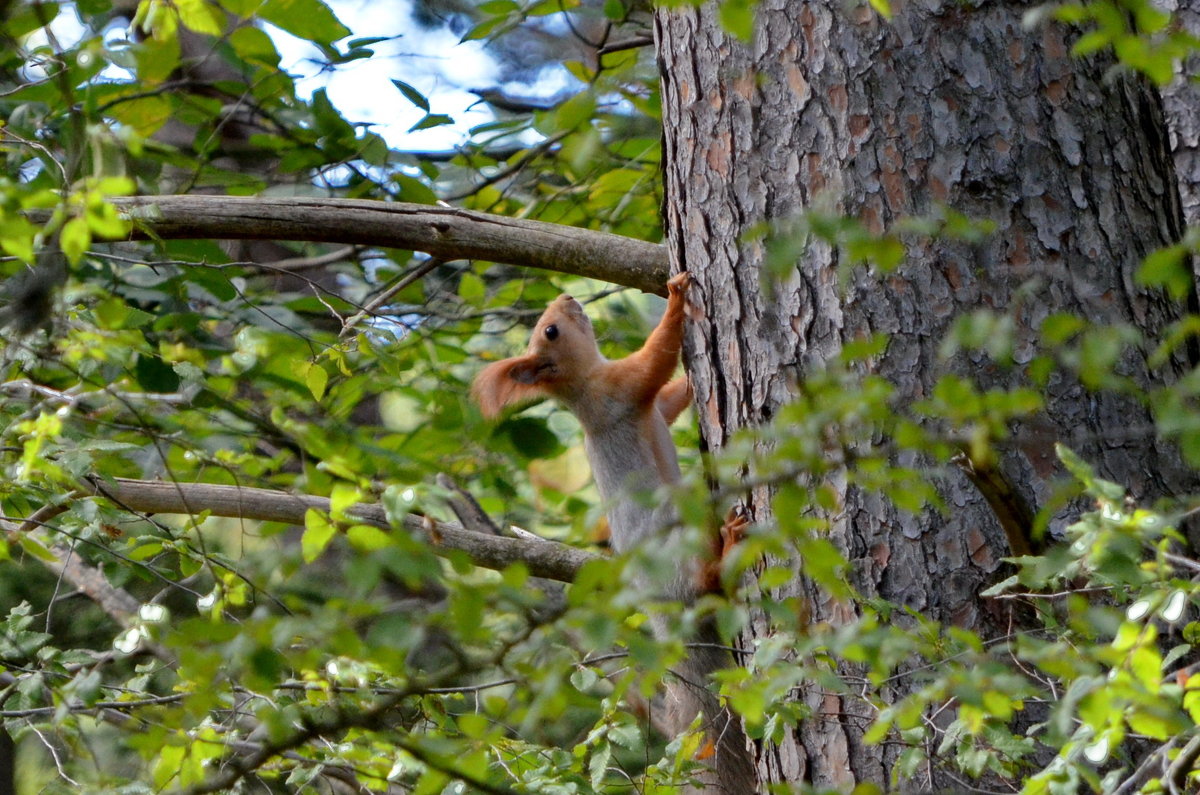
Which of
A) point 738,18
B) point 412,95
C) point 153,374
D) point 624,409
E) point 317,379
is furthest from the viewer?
point 624,409

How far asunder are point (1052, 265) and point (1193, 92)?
4.30ft

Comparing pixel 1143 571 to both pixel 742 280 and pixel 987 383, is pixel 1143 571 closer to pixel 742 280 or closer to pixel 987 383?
pixel 987 383

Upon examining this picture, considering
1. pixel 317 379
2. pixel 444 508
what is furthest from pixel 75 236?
pixel 317 379

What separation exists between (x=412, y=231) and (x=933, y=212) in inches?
43.4

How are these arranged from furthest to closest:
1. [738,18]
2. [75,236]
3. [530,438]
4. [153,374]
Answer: [530,438]
[153,374]
[75,236]
[738,18]

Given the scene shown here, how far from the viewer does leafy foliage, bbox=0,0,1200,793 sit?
43.1 inches

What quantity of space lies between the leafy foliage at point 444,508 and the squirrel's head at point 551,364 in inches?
9.6

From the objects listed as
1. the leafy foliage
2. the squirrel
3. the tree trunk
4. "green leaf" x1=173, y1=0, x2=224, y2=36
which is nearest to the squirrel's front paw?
the tree trunk

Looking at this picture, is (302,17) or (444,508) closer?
(444,508)

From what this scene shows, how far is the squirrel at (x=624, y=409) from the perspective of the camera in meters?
3.08

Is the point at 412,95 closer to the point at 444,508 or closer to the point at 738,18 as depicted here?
the point at 444,508

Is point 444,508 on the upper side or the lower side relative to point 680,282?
lower

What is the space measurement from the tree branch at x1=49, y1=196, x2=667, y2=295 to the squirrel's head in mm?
1238

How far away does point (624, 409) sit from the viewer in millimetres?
3637
